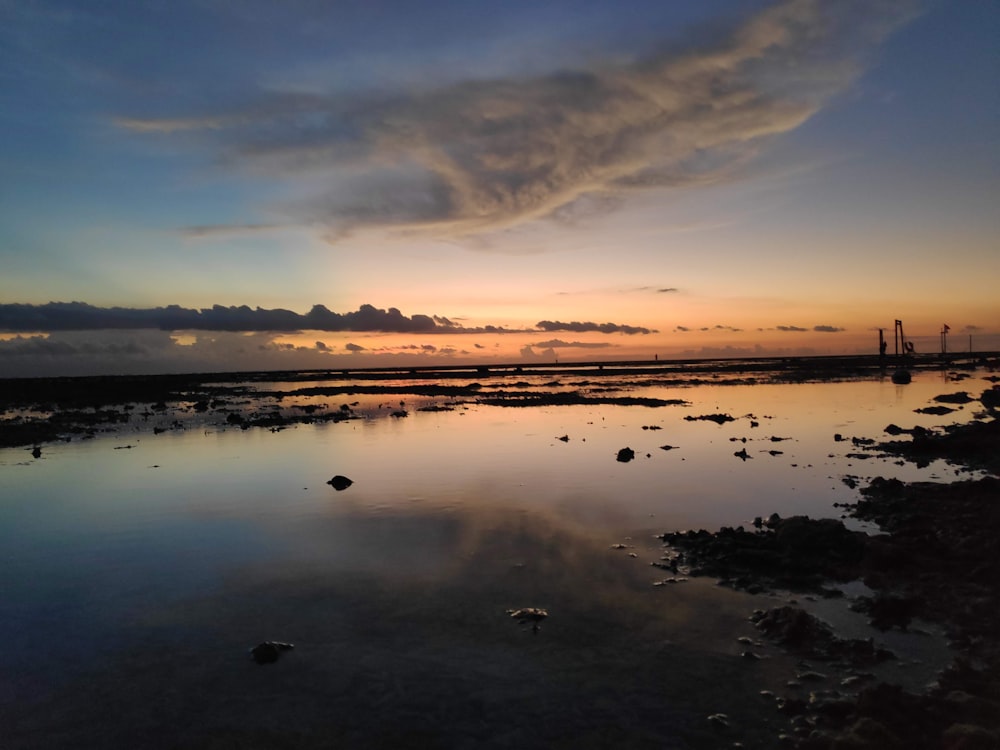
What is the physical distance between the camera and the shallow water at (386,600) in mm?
7930

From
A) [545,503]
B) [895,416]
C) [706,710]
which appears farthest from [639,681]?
[895,416]

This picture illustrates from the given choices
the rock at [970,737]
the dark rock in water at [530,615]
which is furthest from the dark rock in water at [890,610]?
the dark rock in water at [530,615]

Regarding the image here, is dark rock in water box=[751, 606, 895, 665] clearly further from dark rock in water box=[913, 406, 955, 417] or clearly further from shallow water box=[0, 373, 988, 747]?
dark rock in water box=[913, 406, 955, 417]

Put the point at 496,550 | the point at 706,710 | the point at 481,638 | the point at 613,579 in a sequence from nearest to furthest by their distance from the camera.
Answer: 1. the point at 706,710
2. the point at 481,638
3. the point at 613,579
4. the point at 496,550

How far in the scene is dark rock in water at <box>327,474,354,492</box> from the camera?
22094 millimetres

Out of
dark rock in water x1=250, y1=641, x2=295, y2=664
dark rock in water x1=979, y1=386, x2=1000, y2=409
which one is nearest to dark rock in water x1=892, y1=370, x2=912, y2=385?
dark rock in water x1=979, y1=386, x2=1000, y2=409

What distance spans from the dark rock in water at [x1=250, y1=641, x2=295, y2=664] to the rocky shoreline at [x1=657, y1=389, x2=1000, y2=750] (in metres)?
7.07

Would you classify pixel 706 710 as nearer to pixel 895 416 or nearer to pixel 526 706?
pixel 526 706

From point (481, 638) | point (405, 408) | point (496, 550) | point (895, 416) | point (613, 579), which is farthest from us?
point (405, 408)

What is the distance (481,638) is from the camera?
997cm

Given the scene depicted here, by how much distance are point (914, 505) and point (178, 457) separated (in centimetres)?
3157

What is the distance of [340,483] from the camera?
22312 mm

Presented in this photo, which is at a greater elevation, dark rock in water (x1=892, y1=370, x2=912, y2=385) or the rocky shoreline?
dark rock in water (x1=892, y1=370, x2=912, y2=385)

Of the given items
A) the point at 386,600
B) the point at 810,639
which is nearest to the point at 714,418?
the point at 810,639
